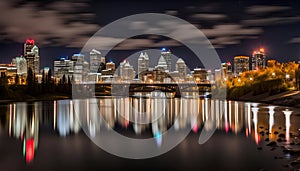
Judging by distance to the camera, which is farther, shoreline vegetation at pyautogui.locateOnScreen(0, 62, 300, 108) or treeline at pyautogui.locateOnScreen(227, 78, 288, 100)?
treeline at pyautogui.locateOnScreen(227, 78, 288, 100)

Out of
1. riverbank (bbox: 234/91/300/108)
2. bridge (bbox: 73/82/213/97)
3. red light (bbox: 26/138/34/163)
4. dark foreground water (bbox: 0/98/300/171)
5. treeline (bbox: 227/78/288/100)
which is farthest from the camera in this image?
bridge (bbox: 73/82/213/97)

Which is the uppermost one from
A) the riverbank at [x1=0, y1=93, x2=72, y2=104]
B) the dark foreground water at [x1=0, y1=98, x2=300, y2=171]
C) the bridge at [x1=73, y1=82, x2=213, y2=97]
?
the bridge at [x1=73, y1=82, x2=213, y2=97]

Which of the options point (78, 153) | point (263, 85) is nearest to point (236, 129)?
point (78, 153)

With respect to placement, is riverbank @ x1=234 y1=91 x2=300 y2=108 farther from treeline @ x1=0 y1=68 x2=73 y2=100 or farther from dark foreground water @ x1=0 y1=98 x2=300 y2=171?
treeline @ x1=0 y1=68 x2=73 y2=100

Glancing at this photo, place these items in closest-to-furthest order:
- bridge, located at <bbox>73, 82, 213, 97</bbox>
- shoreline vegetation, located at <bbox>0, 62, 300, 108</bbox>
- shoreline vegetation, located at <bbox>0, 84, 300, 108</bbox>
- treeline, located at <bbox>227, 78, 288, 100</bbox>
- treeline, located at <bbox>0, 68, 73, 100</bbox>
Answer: shoreline vegetation, located at <bbox>0, 84, 300, 108</bbox>
shoreline vegetation, located at <bbox>0, 62, 300, 108</bbox>
treeline, located at <bbox>227, 78, 288, 100</bbox>
treeline, located at <bbox>0, 68, 73, 100</bbox>
bridge, located at <bbox>73, 82, 213, 97</bbox>

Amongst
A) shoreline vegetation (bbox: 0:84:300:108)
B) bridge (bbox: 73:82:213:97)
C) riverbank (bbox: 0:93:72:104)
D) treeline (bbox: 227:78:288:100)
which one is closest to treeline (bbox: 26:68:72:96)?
shoreline vegetation (bbox: 0:84:300:108)

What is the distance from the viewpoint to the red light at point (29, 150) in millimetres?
22664

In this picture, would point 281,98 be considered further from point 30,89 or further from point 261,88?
point 30,89

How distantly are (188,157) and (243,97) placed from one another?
78.4 meters

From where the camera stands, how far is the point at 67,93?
143375 millimetres

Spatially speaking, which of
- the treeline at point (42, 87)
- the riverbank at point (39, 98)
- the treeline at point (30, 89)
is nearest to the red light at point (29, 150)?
the riverbank at point (39, 98)

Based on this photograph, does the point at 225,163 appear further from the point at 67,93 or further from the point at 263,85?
the point at 67,93

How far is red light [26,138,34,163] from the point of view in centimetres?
2266

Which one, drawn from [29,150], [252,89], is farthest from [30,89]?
[29,150]
